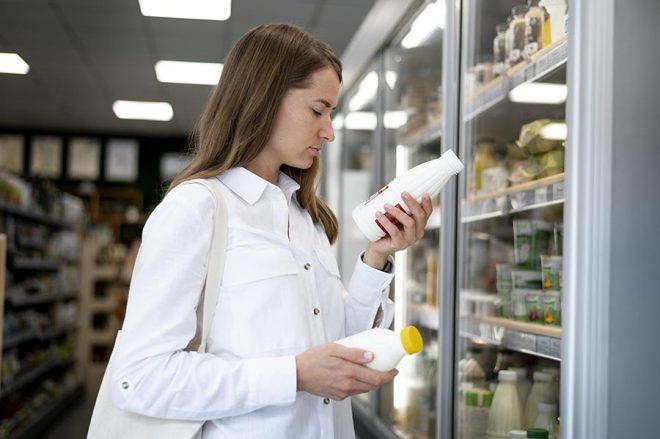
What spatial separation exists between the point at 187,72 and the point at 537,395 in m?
5.79

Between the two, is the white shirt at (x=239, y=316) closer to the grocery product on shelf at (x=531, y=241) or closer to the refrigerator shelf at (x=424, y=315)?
the grocery product on shelf at (x=531, y=241)

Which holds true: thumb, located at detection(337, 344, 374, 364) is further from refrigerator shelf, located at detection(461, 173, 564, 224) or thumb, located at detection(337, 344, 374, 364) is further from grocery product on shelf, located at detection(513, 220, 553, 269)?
grocery product on shelf, located at detection(513, 220, 553, 269)

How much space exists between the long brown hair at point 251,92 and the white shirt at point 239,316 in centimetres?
5

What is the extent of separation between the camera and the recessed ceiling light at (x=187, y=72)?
725 centimetres

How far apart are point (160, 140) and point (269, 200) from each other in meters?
10.5

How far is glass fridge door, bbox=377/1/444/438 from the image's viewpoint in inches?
145

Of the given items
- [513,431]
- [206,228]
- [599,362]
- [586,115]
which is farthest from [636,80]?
[513,431]

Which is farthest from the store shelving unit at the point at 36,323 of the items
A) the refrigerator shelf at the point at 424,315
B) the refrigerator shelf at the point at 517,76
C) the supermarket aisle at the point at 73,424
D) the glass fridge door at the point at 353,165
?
the refrigerator shelf at the point at 517,76

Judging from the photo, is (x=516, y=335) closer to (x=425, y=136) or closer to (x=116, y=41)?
(x=425, y=136)

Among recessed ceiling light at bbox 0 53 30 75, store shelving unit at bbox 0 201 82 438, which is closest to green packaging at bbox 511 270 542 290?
store shelving unit at bbox 0 201 82 438

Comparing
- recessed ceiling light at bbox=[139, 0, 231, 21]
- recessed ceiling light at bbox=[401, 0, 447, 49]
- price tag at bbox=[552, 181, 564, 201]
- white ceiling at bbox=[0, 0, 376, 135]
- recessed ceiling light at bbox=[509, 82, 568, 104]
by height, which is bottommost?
price tag at bbox=[552, 181, 564, 201]

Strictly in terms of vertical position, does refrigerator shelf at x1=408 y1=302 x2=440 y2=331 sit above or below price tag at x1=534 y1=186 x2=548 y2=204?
below

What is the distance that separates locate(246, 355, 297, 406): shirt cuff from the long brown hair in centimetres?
40

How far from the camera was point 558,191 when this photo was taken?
2.10m
